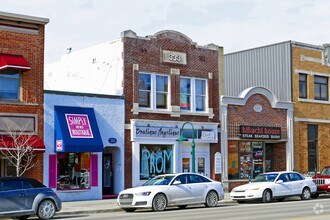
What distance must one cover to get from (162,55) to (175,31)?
66.2 inches

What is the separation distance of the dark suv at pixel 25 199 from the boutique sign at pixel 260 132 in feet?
55.7

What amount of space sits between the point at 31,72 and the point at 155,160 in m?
8.30

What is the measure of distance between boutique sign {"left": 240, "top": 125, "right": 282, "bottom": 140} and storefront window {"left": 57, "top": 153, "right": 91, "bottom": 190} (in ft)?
33.8

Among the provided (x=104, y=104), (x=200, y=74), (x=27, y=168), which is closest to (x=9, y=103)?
(x=27, y=168)

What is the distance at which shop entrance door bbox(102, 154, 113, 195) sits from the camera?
31172 mm

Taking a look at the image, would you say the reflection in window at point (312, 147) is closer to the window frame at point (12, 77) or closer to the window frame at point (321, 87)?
the window frame at point (321, 87)

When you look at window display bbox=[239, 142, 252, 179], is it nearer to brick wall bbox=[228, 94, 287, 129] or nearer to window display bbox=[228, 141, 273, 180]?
window display bbox=[228, 141, 273, 180]

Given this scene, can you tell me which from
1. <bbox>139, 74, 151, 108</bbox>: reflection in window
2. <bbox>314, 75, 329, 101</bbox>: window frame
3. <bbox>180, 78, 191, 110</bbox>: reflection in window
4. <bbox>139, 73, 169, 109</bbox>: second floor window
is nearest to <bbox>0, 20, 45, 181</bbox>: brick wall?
<bbox>139, 74, 151, 108</bbox>: reflection in window

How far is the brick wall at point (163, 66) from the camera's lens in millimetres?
30812

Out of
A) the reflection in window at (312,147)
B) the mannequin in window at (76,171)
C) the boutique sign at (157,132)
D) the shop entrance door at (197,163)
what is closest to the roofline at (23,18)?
the mannequin in window at (76,171)


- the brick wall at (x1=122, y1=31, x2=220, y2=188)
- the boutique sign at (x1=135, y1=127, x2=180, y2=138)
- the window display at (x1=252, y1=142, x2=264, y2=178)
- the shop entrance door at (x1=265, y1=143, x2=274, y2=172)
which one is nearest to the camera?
the brick wall at (x1=122, y1=31, x2=220, y2=188)

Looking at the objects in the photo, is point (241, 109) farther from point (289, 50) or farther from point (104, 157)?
point (104, 157)

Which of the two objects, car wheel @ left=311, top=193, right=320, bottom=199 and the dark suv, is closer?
the dark suv

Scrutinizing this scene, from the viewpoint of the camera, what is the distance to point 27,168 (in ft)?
88.2
